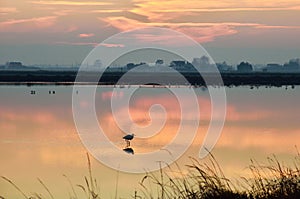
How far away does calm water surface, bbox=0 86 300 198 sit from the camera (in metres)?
14.6

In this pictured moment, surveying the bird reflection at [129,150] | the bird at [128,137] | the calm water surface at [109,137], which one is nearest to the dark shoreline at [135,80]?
the calm water surface at [109,137]

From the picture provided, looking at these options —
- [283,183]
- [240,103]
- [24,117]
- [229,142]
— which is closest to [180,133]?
[229,142]

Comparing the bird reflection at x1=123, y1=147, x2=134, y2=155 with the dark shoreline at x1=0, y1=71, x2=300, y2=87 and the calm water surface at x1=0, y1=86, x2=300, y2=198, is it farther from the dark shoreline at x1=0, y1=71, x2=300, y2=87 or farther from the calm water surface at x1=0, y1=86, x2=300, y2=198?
the dark shoreline at x1=0, y1=71, x2=300, y2=87

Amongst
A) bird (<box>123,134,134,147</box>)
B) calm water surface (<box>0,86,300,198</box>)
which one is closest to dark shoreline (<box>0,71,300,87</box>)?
calm water surface (<box>0,86,300,198</box>)

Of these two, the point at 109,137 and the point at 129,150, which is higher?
the point at 109,137

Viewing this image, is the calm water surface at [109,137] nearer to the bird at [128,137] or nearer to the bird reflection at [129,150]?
the bird reflection at [129,150]

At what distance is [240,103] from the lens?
43.7 metres

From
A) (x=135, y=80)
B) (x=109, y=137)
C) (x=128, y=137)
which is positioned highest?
(x=135, y=80)

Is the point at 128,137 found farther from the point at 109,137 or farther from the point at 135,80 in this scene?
the point at 135,80

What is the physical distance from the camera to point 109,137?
902 inches

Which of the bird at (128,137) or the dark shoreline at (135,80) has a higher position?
the dark shoreline at (135,80)

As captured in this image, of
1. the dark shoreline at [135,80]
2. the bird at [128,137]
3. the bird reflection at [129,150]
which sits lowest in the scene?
the bird reflection at [129,150]

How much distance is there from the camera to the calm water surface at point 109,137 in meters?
14.6

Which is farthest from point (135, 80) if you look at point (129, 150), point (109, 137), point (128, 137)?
point (129, 150)
